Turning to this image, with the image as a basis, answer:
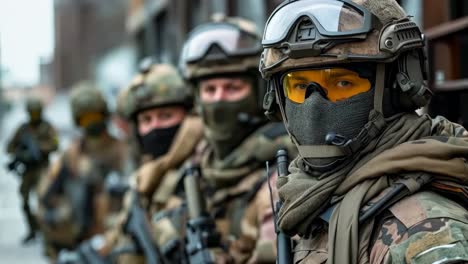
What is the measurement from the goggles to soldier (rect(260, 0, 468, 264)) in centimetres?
720

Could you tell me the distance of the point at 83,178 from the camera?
33.9 feet

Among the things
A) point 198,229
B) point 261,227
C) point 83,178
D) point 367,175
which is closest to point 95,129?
point 83,178

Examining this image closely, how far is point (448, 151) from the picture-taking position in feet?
8.56

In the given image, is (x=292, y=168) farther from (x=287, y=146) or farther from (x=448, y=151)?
(x=287, y=146)

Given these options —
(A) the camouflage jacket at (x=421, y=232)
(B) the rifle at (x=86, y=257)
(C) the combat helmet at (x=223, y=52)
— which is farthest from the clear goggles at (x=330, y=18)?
(B) the rifle at (x=86, y=257)

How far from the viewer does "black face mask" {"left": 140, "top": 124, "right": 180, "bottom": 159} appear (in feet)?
20.6

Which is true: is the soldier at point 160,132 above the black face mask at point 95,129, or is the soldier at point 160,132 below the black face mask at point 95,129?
above

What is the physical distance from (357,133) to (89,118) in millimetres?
7437

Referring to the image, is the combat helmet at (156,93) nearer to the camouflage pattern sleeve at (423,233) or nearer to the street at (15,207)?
the camouflage pattern sleeve at (423,233)

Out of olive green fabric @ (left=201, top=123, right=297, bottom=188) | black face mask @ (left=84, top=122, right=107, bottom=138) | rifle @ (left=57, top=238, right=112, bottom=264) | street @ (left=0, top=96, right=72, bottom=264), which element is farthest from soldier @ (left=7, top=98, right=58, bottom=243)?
olive green fabric @ (left=201, top=123, right=297, bottom=188)

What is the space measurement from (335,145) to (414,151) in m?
0.23

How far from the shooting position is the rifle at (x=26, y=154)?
38.4ft

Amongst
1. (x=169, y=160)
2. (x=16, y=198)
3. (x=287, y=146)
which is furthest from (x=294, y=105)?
(x=16, y=198)

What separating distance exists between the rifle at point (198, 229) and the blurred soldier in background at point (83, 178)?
5.12 m
